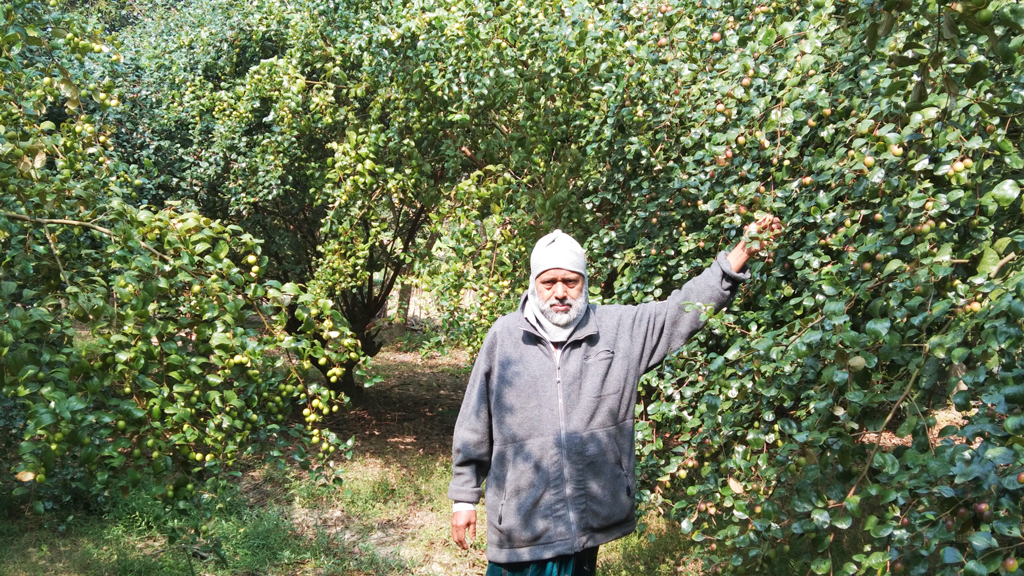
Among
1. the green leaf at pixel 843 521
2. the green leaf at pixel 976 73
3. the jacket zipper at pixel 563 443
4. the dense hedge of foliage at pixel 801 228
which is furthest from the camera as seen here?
the jacket zipper at pixel 563 443

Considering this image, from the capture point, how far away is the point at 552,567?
2.74 m

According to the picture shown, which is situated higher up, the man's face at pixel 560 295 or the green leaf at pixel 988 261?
the green leaf at pixel 988 261

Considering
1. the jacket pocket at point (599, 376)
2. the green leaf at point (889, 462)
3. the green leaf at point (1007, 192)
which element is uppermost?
the green leaf at point (1007, 192)

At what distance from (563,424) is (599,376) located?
217mm

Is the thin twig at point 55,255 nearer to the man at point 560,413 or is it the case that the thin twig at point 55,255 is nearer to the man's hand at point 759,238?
the man at point 560,413

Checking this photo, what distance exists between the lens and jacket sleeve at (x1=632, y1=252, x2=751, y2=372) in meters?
2.80

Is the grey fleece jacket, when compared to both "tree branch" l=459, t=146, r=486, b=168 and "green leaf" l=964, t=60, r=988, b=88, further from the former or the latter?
"tree branch" l=459, t=146, r=486, b=168

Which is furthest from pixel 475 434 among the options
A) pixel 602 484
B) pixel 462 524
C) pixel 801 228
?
pixel 801 228

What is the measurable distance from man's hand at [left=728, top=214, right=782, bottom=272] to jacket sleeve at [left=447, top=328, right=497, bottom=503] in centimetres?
94

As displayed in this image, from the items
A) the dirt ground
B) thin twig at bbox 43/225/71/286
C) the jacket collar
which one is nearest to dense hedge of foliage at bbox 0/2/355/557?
thin twig at bbox 43/225/71/286

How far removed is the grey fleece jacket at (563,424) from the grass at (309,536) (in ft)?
3.75

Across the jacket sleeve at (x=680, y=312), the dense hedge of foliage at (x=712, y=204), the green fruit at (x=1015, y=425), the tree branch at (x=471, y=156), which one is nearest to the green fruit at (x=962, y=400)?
the dense hedge of foliage at (x=712, y=204)

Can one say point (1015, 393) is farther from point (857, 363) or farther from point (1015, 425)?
point (857, 363)

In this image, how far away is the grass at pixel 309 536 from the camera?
182 inches
